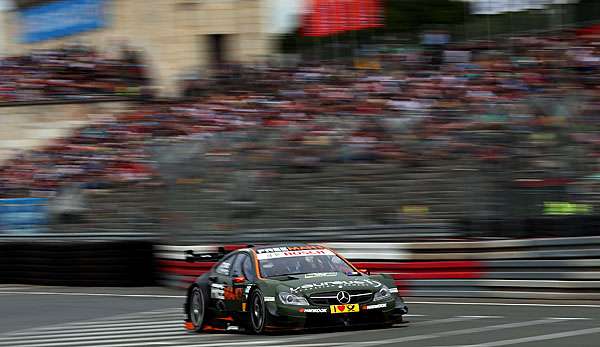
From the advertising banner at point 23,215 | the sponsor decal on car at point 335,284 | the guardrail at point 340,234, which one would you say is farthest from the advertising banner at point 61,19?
the sponsor decal on car at point 335,284

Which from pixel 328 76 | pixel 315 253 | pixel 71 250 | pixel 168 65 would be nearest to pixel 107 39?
pixel 168 65

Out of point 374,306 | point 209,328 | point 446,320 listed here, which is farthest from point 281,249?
point 446,320

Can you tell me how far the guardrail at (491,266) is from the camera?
1364cm

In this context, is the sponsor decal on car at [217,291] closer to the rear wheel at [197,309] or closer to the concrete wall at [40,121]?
the rear wheel at [197,309]

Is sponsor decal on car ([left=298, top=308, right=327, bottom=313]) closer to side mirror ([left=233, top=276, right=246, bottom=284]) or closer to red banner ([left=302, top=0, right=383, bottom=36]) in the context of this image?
side mirror ([left=233, top=276, right=246, bottom=284])

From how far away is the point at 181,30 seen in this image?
128ft

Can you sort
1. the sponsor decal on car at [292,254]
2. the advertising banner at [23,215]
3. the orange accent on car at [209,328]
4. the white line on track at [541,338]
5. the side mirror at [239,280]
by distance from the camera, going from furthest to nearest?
1. the advertising banner at [23,215]
2. the orange accent on car at [209,328]
3. the sponsor decal on car at [292,254]
4. the side mirror at [239,280]
5. the white line on track at [541,338]

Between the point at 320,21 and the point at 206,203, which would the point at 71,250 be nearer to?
the point at 206,203

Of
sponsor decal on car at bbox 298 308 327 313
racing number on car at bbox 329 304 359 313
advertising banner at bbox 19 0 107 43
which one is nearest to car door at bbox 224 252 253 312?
sponsor decal on car at bbox 298 308 327 313

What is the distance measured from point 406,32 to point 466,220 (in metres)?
11.2

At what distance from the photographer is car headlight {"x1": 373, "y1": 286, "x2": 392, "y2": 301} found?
1087 cm

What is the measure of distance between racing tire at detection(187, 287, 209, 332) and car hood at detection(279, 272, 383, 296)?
5.26ft

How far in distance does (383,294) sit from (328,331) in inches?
26.2

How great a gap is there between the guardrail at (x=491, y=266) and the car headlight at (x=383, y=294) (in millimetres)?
3573
